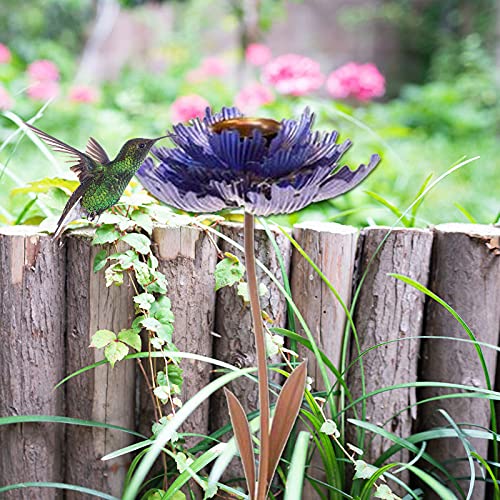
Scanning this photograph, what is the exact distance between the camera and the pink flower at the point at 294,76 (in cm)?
312

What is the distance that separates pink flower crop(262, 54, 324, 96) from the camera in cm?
312

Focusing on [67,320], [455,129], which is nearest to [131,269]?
[67,320]

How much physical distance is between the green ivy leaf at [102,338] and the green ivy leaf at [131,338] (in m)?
0.01

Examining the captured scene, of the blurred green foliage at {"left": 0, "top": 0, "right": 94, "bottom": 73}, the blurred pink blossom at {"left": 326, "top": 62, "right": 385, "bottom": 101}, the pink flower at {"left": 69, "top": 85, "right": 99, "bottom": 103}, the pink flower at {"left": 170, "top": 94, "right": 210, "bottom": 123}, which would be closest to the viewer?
the pink flower at {"left": 170, "top": 94, "right": 210, "bottom": 123}

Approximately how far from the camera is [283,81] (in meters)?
3.16

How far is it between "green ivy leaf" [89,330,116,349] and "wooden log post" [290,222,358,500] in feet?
1.11

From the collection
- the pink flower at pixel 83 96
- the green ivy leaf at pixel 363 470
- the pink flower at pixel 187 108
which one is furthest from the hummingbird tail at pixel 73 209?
the pink flower at pixel 83 96

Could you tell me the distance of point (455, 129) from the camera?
4.76 metres

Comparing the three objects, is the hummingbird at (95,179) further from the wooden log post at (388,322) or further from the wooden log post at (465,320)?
the wooden log post at (465,320)

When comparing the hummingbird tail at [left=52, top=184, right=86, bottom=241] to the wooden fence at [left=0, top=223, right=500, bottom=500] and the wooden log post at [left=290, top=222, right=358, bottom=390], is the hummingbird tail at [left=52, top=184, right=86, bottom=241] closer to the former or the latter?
the wooden fence at [left=0, top=223, right=500, bottom=500]

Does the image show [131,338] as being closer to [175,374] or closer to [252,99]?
[175,374]

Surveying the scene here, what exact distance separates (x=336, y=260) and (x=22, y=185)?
0.68 meters

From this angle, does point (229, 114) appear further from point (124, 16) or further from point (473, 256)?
point (124, 16)

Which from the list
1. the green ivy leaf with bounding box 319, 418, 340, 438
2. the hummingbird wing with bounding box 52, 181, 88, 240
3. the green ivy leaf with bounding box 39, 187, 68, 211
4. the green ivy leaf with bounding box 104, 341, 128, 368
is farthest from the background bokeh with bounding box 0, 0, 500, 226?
the green ivy leaf with bounding box 319, 418, 340, 438
